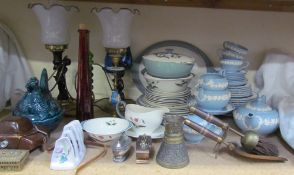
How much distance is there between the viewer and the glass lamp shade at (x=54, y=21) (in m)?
0.91

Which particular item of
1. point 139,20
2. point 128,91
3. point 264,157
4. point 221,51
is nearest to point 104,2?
point 139,20

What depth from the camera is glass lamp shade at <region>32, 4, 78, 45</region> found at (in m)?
0.91

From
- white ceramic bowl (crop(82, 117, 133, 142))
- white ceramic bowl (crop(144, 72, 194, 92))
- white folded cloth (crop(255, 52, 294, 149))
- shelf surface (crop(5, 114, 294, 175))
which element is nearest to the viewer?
shelf surface (crop(5, 114, 294, 175))

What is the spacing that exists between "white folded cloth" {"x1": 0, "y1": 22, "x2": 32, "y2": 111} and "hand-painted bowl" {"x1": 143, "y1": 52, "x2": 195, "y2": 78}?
0.47m

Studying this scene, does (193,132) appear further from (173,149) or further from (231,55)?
(231,55)

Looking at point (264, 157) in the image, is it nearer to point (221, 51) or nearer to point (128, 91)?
point (221, 51)

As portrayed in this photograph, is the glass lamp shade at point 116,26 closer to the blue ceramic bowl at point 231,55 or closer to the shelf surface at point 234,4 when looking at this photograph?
the shelf surface at point 234,4

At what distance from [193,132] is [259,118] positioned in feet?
0.60

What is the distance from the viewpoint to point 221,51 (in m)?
1.08

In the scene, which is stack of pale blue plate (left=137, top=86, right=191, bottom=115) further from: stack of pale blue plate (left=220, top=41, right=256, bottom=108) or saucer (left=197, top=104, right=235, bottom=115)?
stack of pale blue plate (left=220, top=41, right=256, bottom=108)

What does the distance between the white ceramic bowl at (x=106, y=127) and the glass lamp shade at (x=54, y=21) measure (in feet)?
0.93

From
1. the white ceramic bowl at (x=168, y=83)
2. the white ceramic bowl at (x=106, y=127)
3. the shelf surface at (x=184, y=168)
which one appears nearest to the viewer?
the shelf surface at (x=184, y=168)

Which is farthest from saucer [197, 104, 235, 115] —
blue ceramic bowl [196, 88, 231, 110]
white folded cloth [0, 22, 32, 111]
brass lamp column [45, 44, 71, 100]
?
white folded cloth [0, 22, 32, 111]

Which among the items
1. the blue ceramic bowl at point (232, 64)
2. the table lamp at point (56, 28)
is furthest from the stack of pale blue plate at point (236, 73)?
the table lamp at point (56, 28)
